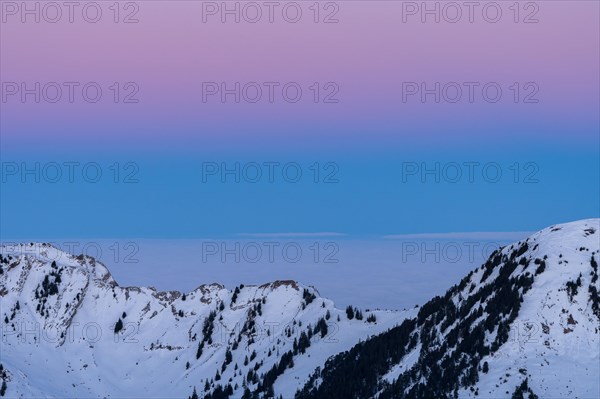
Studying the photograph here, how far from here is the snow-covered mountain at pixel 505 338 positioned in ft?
450

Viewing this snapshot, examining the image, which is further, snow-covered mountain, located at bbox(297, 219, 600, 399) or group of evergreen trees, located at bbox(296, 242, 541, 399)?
group of evergreen trees, located at bbox(296, 242, 541, 399)

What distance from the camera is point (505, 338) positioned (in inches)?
5748

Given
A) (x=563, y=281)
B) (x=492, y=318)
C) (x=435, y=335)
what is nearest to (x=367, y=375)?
(x=435, y=335)

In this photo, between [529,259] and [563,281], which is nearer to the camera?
[563,281]

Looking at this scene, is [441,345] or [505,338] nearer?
[505,338]

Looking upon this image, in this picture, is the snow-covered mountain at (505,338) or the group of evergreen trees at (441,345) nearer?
the snow-covered mountain at (505,338)

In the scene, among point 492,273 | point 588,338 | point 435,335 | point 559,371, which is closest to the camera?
point 559,371

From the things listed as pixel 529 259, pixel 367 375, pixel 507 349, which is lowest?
pixel 367 375

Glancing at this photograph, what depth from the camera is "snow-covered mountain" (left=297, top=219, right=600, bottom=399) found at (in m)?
137

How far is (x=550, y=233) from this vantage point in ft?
582

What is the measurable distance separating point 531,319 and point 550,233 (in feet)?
103

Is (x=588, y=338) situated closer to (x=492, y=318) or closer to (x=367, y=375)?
(x=492, y=318)

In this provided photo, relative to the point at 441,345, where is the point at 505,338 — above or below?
above

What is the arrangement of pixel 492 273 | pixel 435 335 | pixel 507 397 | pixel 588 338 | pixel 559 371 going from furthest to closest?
pixel 492 273 → pixel 435 335 → pixel 588 338 → pixel 559 371 → pixel 507 397
